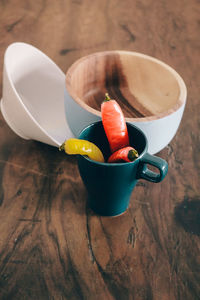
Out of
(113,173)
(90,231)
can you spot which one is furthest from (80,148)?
(90,231)

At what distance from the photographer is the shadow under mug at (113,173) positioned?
21.7 inches

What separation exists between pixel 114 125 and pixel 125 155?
0.07 m

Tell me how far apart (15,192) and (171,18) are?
101cm

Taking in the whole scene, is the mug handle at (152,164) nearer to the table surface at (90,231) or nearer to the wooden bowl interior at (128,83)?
the table surface at (90,231)

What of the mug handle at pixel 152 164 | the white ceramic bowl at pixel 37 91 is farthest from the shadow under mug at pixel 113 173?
the white ceramic bowl at pixel 37 91

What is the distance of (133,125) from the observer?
0.62m

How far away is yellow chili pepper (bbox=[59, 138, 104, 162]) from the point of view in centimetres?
53

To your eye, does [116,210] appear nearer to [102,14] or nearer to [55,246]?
[55,246]

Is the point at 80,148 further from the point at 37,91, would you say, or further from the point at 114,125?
the point at 37,91

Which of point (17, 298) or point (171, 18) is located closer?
point (17, 298)

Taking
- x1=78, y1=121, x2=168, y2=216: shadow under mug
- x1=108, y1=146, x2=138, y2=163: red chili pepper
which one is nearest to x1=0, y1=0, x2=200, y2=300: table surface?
x1=78, y1=121, x2=168, y2=216: shadow under mug

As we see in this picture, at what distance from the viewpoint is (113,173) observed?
551 millimetres

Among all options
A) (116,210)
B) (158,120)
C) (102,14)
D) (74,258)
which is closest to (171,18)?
(102,14)

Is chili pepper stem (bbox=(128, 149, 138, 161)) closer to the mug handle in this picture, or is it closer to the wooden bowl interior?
the mug handle
